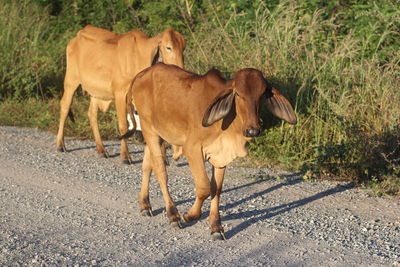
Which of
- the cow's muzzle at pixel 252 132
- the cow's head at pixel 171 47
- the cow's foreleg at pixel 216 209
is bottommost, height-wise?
the cow's foreleg at pixel 216 209

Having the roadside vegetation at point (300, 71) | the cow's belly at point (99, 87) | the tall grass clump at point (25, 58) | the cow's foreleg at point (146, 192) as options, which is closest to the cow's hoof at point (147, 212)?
the cow's foreleg at point (146, 192)

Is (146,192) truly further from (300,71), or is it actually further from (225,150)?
(300,71)

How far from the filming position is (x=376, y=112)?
9375 millimetres

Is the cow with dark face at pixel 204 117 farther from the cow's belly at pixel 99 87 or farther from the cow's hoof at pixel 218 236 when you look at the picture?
the cow's belly at pixel 99 87

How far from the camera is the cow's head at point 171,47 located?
9820mm

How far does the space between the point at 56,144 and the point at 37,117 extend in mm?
2092

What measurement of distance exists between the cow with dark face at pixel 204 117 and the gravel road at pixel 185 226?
1.12ft

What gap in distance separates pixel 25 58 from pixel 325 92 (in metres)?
6.69

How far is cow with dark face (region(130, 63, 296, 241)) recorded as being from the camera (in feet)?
20.6

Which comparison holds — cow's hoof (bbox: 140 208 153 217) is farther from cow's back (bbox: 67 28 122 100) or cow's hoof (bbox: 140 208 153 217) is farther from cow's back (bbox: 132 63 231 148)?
cow's back (bbox: 67 28 122 100)

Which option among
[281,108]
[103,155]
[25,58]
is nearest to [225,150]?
[281,108]

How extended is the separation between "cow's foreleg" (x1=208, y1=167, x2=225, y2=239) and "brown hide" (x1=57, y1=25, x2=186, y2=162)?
3251 mm

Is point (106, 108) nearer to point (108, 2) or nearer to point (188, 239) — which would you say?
point (188, 239)

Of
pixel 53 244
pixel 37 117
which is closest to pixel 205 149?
pixel 53 244
